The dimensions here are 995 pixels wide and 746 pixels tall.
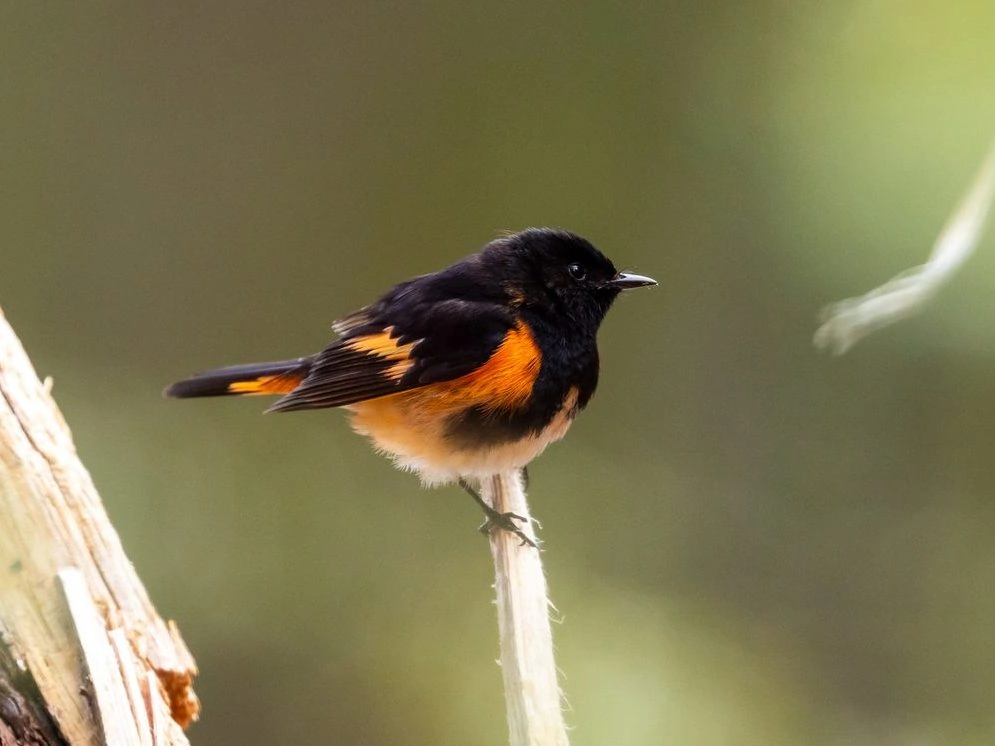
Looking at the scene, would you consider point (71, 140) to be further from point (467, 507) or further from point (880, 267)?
point (880, 267)

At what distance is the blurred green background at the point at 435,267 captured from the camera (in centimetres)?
204

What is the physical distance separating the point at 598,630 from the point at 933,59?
112 cm

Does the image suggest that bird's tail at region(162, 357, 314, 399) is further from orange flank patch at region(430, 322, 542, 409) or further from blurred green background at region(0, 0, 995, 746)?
blurred green background at region(0, 0, 995, 746)

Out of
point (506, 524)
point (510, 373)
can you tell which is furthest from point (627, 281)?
point (506, 524)

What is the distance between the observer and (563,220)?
2.17m

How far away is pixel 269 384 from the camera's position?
5.32 feet

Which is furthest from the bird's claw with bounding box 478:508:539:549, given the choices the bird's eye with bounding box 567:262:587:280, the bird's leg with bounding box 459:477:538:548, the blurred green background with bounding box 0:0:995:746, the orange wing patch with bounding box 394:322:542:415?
the blurred green background with bounding box 0:0:995:746

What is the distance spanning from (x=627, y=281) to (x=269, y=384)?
0.58m

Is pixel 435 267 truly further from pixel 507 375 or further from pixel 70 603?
pixel 70 603

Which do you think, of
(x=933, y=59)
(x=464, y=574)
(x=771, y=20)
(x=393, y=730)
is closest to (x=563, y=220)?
(x=771, y=20)

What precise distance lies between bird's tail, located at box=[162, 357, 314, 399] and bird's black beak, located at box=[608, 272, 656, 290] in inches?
19.5

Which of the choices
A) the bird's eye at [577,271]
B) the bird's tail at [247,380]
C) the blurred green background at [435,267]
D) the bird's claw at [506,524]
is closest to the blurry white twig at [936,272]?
the bird's claw at [506,524]

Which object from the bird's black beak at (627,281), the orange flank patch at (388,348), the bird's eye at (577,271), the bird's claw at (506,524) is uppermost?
the bird's eye at (577,271)

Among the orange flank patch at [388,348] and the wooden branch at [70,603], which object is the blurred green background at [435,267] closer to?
the orange flank patch at [388,348]
